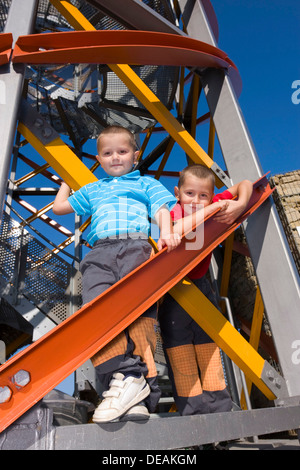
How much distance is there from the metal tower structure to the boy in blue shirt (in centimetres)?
11

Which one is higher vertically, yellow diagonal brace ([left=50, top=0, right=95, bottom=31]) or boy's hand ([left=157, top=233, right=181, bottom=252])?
yellow diagonal brace ([left=50, top=0, right=95, bottom=31])

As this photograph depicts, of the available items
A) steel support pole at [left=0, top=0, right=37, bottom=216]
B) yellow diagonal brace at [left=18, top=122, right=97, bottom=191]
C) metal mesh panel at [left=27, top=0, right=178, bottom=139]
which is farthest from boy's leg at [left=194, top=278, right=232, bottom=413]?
metal mesh panel at [left=27, top=0, right=178, bottom=139]

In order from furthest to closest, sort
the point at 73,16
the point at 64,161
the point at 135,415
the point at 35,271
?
1. the point at 35,271
2. the point at 73,16
3. the point at 64,161
4. the point at 135,415

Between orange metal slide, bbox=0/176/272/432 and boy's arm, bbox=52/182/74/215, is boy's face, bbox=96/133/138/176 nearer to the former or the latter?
boy's arm, bbox=52/182/74/215

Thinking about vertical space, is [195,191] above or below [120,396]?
above

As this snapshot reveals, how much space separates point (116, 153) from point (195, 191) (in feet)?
2.11

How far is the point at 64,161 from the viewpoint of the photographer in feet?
8.16

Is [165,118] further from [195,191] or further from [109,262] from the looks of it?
[109,262]

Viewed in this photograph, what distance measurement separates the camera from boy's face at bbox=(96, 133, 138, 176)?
2238mm

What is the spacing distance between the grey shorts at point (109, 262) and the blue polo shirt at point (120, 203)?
10 cm

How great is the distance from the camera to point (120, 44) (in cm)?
255

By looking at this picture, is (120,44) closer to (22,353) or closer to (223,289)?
(22,353)

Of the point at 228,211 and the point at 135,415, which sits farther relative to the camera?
the point at 228,211

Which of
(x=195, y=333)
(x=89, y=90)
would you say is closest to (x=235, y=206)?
(x=195, y=333)
